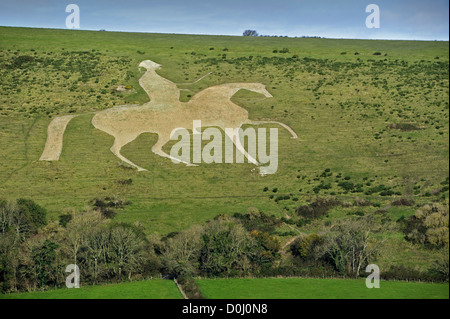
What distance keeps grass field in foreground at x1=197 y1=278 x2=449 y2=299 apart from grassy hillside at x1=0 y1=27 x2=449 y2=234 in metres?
12.7

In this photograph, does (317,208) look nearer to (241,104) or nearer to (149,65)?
(241,104)

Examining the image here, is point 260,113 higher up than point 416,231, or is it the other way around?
point 260,113

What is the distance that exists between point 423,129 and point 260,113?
62.7 feet

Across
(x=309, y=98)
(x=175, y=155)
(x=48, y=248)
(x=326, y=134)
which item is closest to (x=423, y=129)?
(x=326, y=134)

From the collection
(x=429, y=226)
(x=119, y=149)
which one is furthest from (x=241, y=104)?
(x=429, y=226)

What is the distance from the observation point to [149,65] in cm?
8694

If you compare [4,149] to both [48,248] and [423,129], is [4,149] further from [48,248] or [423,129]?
[423,129]

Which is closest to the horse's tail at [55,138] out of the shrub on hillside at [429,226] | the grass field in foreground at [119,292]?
the grass field in foreground at [119,292]

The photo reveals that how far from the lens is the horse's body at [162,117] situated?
214 feet

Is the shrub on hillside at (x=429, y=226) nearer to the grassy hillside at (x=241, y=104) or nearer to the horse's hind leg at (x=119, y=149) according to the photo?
the grassy hillside at (x=241, y=104)

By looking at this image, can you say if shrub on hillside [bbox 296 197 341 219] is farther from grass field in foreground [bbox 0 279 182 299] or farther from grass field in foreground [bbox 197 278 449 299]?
grass field in foreground [bbox 0 279 182 299]

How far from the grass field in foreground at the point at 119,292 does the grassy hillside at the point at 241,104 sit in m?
10.4
